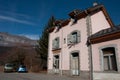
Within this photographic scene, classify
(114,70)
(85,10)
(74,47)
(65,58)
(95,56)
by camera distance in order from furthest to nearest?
(65,58), (74,47), (85,10), (95,56), (114,70)

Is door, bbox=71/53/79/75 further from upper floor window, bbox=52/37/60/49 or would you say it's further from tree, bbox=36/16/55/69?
tree, bbox=36/16/55/69

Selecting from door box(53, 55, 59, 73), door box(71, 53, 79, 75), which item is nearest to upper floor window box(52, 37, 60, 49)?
door box(53, 55, 59, 73)

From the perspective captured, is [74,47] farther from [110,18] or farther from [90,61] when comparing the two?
[110,18]

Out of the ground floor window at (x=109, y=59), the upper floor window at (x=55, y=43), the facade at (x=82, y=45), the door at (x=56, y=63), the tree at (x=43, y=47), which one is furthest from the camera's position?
the tree at (x=43, y=47)

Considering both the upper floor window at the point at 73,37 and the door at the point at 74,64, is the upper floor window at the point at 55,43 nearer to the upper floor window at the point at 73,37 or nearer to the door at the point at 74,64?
the upper floor window at the point at 73,37

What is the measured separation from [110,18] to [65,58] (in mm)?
7847

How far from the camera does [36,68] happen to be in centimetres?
2844

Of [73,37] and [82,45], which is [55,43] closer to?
[73,37]

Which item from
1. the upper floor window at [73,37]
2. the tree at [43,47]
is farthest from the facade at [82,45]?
the tree at [43,47]

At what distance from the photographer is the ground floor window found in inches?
479

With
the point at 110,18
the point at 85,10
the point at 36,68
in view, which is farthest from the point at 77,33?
the point at 36,68

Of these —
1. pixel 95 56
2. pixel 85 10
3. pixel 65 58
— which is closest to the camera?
pixel 95 56

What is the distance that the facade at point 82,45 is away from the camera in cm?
1342

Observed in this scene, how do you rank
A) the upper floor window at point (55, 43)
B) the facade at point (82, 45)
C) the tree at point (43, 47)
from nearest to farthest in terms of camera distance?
the facade at point (82, 45), the upper floor window at point (55, 43), the tree at point (43, 47)
